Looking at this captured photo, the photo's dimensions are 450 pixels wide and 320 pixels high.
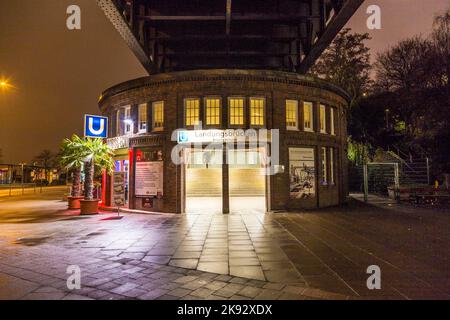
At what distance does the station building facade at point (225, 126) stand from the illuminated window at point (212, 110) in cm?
3

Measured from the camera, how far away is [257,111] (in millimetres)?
15578

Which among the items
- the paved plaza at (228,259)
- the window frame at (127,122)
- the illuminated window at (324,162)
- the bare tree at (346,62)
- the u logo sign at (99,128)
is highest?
the bare tree at (346,62)

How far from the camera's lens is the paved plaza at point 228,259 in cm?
498

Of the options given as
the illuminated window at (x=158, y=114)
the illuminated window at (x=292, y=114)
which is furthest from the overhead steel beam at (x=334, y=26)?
the illuminated window at (x=158, y=114)

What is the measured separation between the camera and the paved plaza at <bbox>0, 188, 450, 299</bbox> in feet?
16.4

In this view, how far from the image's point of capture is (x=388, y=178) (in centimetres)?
2456

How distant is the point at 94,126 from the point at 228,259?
38.0 feet

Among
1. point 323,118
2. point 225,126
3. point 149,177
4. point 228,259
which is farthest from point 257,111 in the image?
point 228,259

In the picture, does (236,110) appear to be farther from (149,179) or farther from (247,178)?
(247,178)

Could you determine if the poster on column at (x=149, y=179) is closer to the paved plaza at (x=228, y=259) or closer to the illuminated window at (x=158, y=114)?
the illuminated window at (x=158, y=114)

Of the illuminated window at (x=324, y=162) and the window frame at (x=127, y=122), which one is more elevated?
the window frame at (x=127, y=122)

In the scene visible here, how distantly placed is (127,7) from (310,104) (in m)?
11.9
